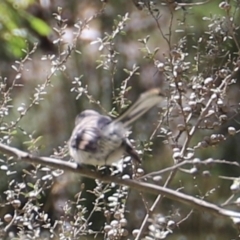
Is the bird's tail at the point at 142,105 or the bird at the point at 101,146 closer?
the bird's tail at the point at 142,105

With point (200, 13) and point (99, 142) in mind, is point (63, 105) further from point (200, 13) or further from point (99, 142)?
point (99, 142)

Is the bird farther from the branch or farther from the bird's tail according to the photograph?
the branch

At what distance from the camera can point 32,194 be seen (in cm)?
135

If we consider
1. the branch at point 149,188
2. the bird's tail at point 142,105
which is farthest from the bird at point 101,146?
the branch at point 149,188

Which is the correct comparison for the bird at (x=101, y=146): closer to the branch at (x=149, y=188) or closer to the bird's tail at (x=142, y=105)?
the bird's tail at (x=142, y=105)

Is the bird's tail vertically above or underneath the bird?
above

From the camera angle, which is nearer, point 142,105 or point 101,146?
point 142,105

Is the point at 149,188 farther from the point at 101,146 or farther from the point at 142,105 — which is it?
the point at 101,146

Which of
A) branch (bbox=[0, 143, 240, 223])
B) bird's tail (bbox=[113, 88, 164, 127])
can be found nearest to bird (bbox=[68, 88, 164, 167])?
bird's tail (bbox=[113, 88, 164, 127])

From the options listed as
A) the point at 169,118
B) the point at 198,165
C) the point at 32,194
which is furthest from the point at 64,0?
the point at 198,165

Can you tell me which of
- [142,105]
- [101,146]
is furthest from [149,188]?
[101,146]

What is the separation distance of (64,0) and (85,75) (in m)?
0.37

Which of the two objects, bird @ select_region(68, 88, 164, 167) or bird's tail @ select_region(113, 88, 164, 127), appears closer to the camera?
bird's tail @ select_region(113, 88, 164, 127)

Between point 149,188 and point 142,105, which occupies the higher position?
point 142,105
